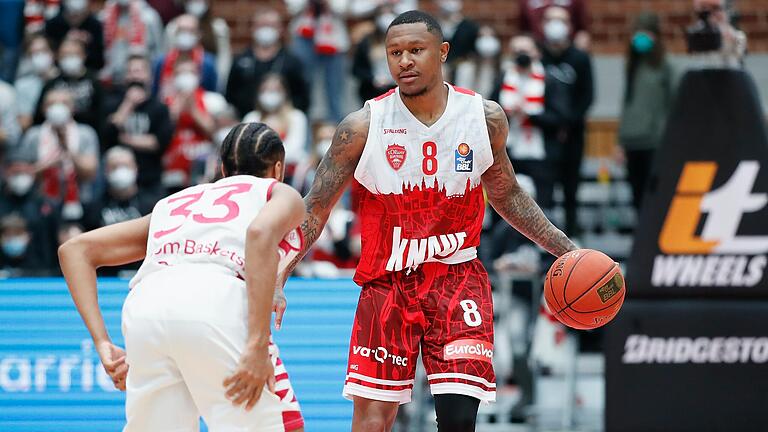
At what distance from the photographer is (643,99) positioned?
467 inches

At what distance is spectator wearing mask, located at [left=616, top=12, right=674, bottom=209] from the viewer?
11773 mm

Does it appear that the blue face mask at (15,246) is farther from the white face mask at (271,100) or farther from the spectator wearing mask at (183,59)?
the white face mask at (271,100)

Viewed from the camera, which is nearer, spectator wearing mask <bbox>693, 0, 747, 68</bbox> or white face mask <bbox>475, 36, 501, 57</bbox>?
spectator wearing mask <bbox>693, 0, 747, 68</bbox>

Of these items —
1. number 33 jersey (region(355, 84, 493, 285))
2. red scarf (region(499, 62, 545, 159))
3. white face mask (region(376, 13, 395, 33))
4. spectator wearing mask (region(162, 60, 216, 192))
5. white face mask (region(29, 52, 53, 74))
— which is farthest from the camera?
white face mask (region(29, 52, 53, 74))

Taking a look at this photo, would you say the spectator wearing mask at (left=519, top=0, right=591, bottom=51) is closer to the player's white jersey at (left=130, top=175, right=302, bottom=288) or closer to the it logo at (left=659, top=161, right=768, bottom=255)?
the it logo at (left=659, top=161, right=768, bottom=255)

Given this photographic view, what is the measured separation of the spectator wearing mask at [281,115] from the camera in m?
12.0

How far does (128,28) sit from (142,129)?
186 centimetres

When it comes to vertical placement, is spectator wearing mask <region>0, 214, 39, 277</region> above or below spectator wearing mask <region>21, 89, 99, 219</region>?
below

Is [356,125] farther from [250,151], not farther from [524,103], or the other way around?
[524,103]

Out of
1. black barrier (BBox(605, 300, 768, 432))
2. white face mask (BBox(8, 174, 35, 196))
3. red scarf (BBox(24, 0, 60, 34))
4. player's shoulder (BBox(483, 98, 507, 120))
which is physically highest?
red scarf (BBox(24, 0, 60, 34))

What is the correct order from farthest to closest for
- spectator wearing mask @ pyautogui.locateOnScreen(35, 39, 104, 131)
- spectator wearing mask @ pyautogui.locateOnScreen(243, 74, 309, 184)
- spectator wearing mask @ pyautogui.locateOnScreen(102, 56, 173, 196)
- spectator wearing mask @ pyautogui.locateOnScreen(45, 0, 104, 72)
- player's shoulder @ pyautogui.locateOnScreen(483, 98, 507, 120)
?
1. spectator wearing mask @ pyautogui.locateOnScreen(45, 0, 104, 72)
2. spectator wearing mask @ pyautogui.locateOnScreen(35, 39, 104, 131)
3. spectator wearing mask @ pyautogui.locateOnScreen(102, 56, 173, 196)
4. spectator wearing mask @ pyautogui.locateOnScreen(243, 74, 309, 184)
5. player's shoulder @ pyautogui.locateOnScreen(483, 98, 507, 120)

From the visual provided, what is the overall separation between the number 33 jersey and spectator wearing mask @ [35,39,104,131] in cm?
732

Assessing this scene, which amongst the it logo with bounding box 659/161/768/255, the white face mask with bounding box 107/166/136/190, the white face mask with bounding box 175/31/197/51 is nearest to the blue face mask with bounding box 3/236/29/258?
the white face mask with bounding box 107/166/136/190

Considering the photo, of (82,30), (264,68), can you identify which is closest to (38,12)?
(82,30)
